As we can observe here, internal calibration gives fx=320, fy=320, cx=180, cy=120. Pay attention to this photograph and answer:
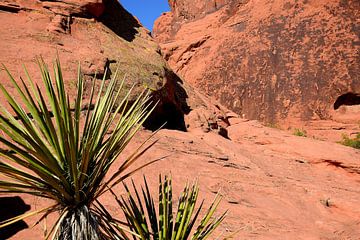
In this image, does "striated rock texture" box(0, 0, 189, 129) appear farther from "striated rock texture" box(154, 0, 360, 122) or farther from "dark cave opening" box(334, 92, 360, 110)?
"dark cave opening" box(334, 92, 360, 110)

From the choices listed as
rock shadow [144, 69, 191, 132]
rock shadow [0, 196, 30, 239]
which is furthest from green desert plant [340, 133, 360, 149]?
rock shadow [0, 196, 30, 239]

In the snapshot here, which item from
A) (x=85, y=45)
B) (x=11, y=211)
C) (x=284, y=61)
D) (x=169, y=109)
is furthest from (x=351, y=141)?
(x=11, y=211)

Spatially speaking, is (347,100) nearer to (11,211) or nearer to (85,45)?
(85,45)

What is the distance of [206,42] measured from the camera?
24.5 meters

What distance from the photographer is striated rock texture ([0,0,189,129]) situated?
7.70 metres

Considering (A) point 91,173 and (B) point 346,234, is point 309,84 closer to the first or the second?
(B) point 346,234

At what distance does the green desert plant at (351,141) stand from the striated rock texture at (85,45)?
8.45 m

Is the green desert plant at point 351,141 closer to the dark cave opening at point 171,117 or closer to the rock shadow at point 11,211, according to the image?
the dark cave opening at point 171,117

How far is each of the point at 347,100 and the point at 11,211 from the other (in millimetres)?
18000

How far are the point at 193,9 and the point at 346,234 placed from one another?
2553cm

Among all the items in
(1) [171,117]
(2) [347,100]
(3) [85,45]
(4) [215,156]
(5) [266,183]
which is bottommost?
(2) [347,100]

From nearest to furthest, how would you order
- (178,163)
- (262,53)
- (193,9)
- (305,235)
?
(305,235), (178,163), (262,53), (193,9)

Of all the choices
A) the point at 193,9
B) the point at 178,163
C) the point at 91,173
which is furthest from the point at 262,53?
the point at 91,173

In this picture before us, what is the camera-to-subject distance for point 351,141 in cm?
1496
